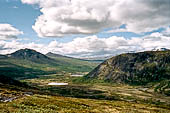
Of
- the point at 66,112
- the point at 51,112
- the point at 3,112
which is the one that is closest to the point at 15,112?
the point at 3,112

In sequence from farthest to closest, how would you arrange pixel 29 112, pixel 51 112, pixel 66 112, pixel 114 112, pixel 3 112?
pixel 114 112, pixel 66 112, pixel 51 112, pixel 29 112, pixel 3 112

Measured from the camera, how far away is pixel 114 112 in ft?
199

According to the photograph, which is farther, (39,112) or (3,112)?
(39,112)

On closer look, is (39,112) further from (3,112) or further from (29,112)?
(3,112)

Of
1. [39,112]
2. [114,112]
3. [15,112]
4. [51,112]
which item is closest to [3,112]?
[15,112]

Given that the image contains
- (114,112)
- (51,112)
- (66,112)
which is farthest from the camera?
(114,112)

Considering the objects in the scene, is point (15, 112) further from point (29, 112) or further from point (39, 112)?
point (39, 112)

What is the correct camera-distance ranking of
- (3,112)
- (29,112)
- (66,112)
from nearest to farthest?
1. (3,112)
2. (29,112)
3. (66,112)

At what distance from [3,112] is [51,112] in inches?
458

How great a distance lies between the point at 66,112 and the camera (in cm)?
4744

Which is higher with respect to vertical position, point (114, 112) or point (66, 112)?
point (66, 112)

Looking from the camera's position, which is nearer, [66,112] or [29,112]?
[29,112]

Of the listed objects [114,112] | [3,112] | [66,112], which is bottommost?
[114,112]

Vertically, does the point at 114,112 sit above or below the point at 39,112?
below
